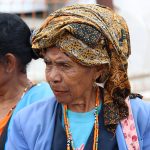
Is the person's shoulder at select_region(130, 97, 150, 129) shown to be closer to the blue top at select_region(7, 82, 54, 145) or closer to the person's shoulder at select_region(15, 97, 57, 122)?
the person's shoulder at select_region(15, 97, 57, 122)

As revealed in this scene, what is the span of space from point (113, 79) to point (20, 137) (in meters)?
0.63

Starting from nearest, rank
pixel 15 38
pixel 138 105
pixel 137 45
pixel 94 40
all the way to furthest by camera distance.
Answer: pixel 94 40, pixel 138 105, pixel 15 38, pixel 137 45

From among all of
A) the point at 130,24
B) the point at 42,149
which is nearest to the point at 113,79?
the point at 42,149

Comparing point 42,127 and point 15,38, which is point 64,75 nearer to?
point 42,127

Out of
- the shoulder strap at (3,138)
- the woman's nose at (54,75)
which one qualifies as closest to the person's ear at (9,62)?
the shoulder strap at (3,138)

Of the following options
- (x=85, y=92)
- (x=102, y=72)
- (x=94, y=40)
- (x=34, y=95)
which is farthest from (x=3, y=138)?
(x=94, y=40)

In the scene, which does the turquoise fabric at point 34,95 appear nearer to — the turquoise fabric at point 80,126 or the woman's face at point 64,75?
the turquoise fabric at point 80,126

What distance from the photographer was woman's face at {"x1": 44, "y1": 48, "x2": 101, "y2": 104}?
10.5ft

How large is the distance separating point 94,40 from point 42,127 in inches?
23.5

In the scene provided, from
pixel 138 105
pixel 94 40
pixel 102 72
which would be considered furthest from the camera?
pixel 138 105

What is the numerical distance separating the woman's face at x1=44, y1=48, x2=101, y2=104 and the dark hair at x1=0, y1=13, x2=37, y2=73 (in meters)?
0.80

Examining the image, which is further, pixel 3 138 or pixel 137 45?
pixel 137 45

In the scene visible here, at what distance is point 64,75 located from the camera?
126 inches

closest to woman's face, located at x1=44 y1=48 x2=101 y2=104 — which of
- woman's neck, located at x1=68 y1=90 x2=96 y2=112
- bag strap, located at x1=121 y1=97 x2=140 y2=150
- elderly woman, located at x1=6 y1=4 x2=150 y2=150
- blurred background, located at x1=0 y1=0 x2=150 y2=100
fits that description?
elderly woman, located at x1=6 y1=4 x2=150 y2=150
